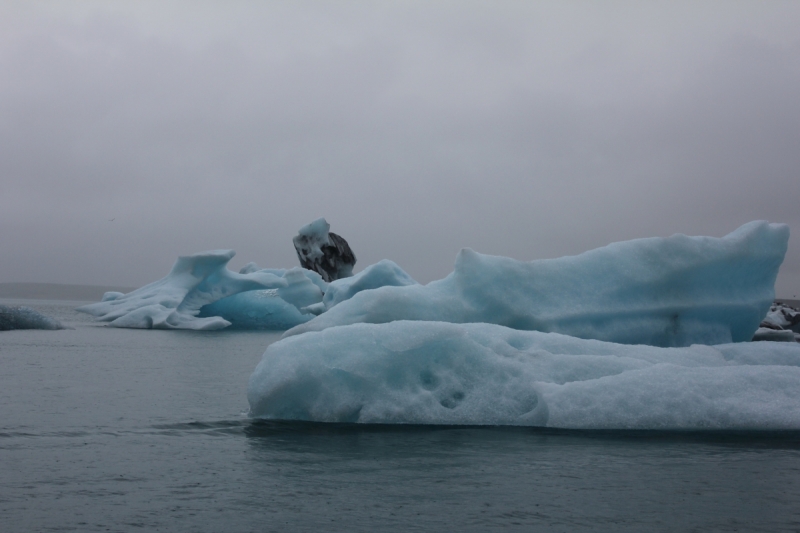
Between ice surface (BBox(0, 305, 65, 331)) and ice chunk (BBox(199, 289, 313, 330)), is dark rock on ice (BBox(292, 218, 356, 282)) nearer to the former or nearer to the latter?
ice chunk (BBox(199, 289, 313, 330))

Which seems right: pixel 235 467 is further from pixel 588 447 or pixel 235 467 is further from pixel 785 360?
pixel 785 360

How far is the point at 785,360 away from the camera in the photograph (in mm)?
6965

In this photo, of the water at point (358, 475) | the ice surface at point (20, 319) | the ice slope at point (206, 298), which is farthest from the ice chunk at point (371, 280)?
the water at point (358, 475)

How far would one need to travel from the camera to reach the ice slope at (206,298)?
64.8 feet

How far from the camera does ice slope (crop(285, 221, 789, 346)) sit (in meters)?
8.39

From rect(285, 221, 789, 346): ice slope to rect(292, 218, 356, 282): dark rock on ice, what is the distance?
67.7ft

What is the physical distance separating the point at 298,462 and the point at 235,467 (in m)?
0.35

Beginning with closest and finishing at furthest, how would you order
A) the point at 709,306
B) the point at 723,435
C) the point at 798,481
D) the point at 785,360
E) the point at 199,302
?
the point at 798,481 < the point at 723,435 < the point at 785,360 < the point at 709,306 < the point at 199,302

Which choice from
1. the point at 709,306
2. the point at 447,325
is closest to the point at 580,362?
the point at 447,325

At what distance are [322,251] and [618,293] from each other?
2184 centimetres

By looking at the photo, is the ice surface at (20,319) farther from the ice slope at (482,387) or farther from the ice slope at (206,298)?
the ice slope at (482,387)

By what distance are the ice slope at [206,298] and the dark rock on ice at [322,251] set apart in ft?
14.6

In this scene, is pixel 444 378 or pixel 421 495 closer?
pixel 421 495

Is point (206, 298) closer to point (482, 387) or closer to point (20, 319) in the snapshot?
point (20, 319)
